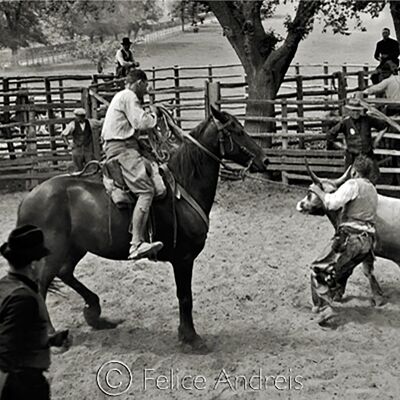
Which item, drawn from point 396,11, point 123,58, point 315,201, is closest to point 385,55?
point 396,11

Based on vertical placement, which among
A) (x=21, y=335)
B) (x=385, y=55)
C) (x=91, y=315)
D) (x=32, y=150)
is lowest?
(x=91, y=315)

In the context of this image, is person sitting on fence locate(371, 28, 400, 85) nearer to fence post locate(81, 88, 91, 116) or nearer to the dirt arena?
the dirt arena

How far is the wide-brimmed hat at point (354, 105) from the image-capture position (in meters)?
11.6

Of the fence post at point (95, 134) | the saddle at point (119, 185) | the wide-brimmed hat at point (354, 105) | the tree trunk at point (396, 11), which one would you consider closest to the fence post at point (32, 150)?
the fence post at point (95, 134)

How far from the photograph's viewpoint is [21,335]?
4.27 metres

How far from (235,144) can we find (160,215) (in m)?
1.02

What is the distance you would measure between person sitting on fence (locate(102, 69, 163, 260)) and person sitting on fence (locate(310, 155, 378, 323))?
5.87 ft

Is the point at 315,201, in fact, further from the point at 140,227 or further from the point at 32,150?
the point at 32,150

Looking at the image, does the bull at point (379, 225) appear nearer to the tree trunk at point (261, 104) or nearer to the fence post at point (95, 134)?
the fence post at point (95, 134)

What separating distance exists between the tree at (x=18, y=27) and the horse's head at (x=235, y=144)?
128 ft

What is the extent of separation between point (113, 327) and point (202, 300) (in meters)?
1.17

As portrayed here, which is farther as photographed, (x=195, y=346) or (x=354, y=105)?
(x=354, y=105)

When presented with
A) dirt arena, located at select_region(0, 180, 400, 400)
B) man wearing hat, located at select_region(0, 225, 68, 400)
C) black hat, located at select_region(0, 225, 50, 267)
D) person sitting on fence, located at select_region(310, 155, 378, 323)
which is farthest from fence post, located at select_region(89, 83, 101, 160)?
man wearing hat, located at select_region(0, 225, 68, 400)

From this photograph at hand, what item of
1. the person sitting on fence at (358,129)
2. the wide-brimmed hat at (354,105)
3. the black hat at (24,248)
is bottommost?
the person sitting on fence at (358,129)
